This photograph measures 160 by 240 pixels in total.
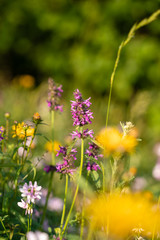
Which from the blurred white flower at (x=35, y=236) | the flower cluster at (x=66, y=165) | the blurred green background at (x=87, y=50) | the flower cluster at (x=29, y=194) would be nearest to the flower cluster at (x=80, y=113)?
the flower cluster at (x=66, y=165)

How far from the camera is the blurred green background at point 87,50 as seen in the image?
5.30 meters

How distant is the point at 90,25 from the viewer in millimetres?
6238

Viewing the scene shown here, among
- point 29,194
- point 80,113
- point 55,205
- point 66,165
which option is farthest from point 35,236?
point 55,205

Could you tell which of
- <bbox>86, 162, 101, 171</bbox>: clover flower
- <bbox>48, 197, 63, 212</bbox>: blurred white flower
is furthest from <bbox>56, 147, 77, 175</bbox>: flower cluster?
<bbox>48, 197, 63, 212</bbox>: blurred white flower

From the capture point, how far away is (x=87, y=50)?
19.9 feet

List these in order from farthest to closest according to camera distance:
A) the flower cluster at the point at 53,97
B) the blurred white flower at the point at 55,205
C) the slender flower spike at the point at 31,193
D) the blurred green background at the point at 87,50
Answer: the blurred green background at the point at 87,50 < the blurred white flower at the point at 55,205 < the flower cluster at the point at 53,97 < the slender flower spike at the point at 31,193

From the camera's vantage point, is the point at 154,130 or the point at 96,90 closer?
the point at 154,130

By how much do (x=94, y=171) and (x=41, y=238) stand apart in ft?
0.89

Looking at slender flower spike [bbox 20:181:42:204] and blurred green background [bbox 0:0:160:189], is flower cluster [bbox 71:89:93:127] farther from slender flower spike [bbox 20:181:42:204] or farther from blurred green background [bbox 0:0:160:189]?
blurred green background [bbox 0:0:160:189]

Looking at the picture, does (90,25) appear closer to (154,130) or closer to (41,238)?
(154,130)

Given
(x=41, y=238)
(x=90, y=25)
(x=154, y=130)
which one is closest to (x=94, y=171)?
(x=41, y=238)

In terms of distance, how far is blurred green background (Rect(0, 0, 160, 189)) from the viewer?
530 centimetres

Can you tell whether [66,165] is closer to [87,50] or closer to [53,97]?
[53,97]

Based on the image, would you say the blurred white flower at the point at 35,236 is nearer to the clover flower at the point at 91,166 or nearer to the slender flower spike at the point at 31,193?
the slender flower spike at the point at 31,193
